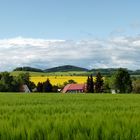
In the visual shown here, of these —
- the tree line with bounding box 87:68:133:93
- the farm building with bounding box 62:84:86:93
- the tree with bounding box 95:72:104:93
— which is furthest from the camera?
the farm building with bounding box 62:84:86:93

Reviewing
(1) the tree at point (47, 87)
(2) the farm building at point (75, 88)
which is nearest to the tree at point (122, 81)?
(1) the tree at point (47, 87)

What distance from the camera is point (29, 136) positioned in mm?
7629

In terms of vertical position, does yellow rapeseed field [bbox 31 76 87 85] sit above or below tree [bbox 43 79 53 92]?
above

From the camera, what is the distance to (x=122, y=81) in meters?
143

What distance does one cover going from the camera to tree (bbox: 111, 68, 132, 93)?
141875 millimetres

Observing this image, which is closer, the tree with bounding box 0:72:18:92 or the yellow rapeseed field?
the tree with bounding box 0:72:18:92

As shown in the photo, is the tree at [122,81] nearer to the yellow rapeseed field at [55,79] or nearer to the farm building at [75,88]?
the farm building at [75,88]

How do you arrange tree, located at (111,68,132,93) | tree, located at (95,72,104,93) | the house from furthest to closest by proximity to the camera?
the house → tree, located at (95,72,104,93) → tree, located at (111,68,132,93)

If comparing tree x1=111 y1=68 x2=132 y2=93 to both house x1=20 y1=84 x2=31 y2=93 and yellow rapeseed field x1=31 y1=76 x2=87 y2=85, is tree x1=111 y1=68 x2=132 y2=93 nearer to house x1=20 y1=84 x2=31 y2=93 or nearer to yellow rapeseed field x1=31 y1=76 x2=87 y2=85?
house x1=20 y1=84 x2=31 y2=93

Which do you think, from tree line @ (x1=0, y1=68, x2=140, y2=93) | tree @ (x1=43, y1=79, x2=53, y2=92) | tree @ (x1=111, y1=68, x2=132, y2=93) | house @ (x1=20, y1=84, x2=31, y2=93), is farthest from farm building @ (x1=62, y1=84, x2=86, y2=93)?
tree @ (x1=111, y1=68, x2=132, y2=93)

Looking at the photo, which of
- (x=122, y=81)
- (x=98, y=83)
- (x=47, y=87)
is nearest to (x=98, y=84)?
(x=98, y=83)

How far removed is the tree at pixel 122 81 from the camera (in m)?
142

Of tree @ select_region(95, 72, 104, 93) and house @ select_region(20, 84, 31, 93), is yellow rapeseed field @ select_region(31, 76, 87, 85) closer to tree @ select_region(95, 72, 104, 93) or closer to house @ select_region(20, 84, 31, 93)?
house @ select_region(20, 84, 31, 93)

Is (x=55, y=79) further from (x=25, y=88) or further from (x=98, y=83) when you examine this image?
(x=98, y=83)
